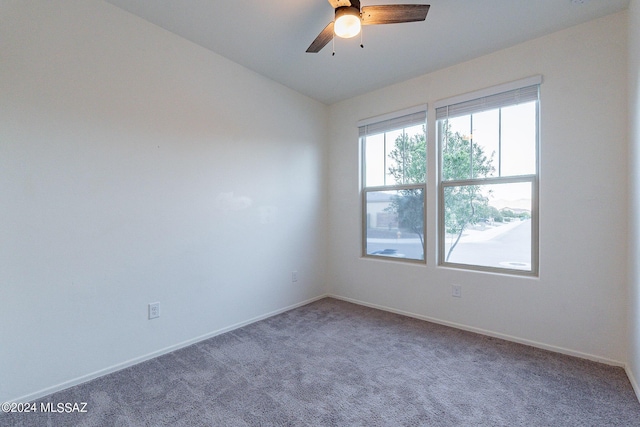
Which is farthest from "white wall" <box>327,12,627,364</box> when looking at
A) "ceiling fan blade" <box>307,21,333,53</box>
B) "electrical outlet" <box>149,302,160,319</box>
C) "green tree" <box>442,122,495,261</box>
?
"electrical outlet" <box>149,302,160,319</box>

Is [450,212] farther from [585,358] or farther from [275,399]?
[275,399]

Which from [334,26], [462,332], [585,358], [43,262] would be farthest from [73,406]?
[585,358]

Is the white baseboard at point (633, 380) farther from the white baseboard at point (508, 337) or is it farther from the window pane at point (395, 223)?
the window pane at point (395, 223)

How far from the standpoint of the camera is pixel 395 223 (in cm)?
351

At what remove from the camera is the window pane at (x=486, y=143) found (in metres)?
2.78

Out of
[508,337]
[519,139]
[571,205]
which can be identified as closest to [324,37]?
[519,139]

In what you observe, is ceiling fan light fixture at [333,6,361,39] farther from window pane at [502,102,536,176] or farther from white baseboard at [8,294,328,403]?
white baseboard at [8,294,328,403]

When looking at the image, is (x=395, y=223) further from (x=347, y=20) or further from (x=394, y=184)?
(x=347, y=20)

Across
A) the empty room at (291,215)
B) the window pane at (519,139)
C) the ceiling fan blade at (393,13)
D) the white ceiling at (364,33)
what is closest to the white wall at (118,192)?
the empty room at (291,215)

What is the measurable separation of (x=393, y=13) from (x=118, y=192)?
2.32 meters

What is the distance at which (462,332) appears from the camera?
2.83 m

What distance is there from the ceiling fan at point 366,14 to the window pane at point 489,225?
1795mm

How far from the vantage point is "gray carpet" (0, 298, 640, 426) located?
5.42ft

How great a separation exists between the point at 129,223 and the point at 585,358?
12.5ft
